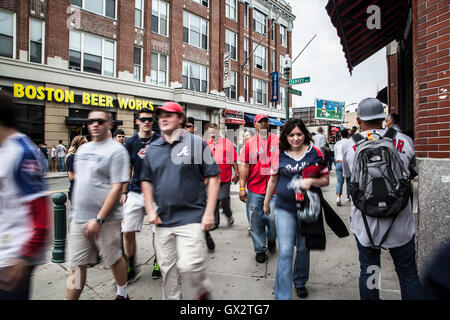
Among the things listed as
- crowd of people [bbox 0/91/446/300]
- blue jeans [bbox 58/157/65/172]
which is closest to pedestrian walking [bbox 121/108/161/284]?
crowd of people [bbox 0/91/446/300]

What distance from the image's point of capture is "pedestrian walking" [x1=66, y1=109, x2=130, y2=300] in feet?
8.96

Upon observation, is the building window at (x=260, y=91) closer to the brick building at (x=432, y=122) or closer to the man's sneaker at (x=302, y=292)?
the brick building at (x=432, y=122)

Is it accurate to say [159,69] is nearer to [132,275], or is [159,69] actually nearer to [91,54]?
[91,54]

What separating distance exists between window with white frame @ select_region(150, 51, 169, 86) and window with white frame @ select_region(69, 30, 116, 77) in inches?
109

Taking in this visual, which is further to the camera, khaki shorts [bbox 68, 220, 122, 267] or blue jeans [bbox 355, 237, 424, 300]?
khaki shorts [bbox 68, 220, 122, 267]

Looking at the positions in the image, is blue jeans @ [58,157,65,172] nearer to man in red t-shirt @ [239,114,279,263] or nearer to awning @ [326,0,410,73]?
man in red t-shirt @ [239,114,279,263]

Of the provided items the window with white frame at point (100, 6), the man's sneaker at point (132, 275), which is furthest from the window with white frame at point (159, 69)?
the man's sneaker at point (132, 275)

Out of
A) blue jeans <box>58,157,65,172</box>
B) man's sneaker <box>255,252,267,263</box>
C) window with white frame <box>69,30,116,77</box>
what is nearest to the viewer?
man's sneaker <box>255,252,267,263</box>

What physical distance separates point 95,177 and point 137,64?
18083 millimetres

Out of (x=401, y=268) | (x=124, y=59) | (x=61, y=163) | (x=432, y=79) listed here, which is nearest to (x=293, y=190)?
(x=401, y=268)

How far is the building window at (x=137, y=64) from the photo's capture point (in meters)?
19.0

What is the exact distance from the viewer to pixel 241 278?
3.55 m

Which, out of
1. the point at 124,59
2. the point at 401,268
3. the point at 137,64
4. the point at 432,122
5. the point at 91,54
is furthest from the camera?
the point at 137,64
